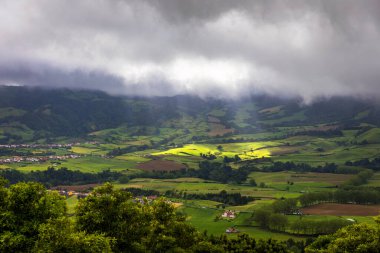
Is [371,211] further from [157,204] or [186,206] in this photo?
[157,204]

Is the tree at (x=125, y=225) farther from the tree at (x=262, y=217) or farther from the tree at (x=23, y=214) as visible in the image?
the tree at (x=262, y=217)

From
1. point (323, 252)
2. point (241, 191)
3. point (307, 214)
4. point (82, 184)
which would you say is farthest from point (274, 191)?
point (323, 252)

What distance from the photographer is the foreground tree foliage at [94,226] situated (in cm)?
3234

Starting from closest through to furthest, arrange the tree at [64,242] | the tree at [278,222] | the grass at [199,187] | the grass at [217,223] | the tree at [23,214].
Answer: the tree at [64,242] → the tree at [23,214] → the grass at [217,223] → the tree at [278,222] → the grass at [199,187]

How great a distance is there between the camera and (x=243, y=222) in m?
113

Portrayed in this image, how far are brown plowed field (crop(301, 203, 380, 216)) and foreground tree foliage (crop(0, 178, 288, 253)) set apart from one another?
8160cm

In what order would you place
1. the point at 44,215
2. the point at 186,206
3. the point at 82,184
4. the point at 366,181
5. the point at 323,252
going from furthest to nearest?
the point at 82,184 → the point at 366,181 → the point at 186,206 → the point at 323,252 → the point at 44,215

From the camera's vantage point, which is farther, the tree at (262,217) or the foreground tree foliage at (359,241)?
the tree at (262,217)

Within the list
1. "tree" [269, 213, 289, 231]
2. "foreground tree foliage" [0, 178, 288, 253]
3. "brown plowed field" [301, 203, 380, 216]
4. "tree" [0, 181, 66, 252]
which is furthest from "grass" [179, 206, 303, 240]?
"tree" [0, 181, 66, 252]

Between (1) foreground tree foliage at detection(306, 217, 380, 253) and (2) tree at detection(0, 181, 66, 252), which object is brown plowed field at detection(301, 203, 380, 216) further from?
(2) tree at detection(0, 181, 66, 252)

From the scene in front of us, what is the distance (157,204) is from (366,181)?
534 ft

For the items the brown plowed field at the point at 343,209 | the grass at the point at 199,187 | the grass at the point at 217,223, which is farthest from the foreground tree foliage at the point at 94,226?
the grass at the point at 199,187

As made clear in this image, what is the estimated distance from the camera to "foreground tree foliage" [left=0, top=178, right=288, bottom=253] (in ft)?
106

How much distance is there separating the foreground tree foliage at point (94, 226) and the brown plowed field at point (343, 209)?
268 feet
